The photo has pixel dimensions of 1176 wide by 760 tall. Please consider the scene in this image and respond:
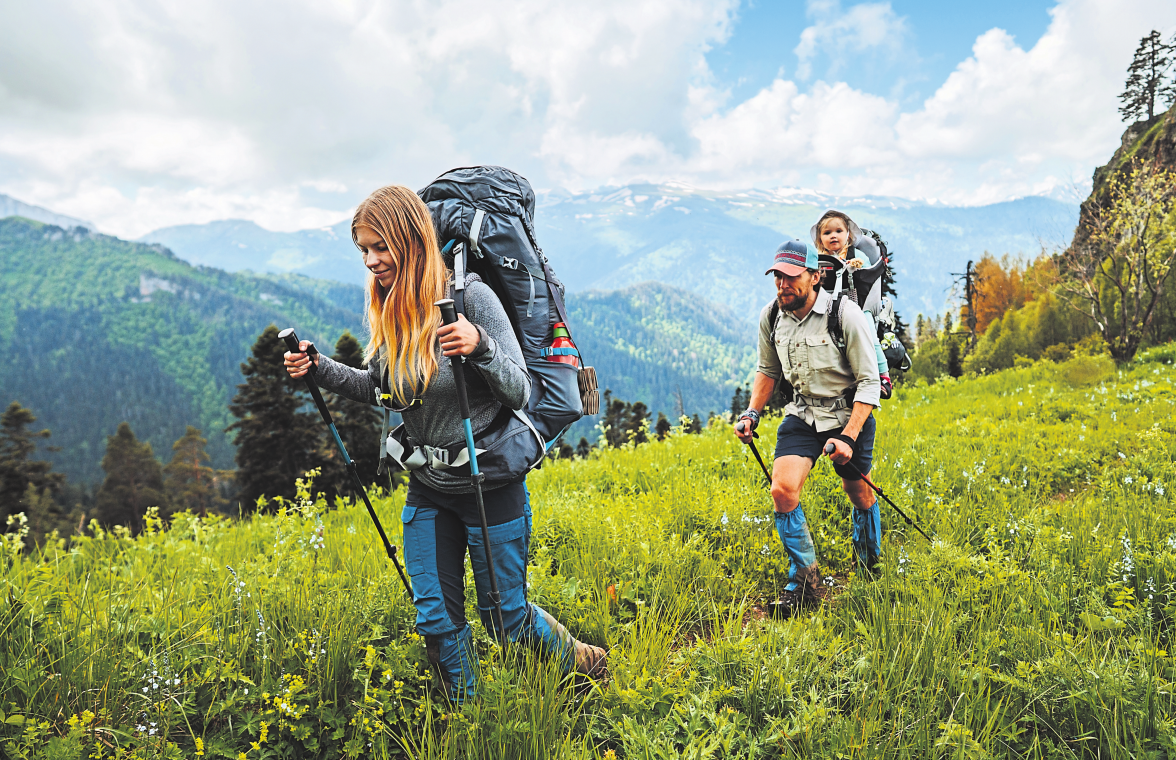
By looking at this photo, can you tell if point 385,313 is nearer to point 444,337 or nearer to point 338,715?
point 444,337

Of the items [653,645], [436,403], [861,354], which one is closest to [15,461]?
[436,403]

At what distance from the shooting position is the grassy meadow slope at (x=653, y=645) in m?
2.61

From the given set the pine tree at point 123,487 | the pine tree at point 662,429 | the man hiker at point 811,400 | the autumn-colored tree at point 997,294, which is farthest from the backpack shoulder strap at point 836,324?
the autumn-colored tree at point 997,294

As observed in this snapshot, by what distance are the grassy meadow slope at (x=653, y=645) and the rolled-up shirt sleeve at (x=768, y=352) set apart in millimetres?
1463

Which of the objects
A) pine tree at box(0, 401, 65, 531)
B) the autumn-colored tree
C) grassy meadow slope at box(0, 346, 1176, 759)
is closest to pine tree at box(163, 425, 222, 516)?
pine tree at box(0, 401, 65, 531)

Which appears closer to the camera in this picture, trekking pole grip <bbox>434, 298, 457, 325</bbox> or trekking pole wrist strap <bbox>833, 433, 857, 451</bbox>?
trekking pole grip <bbox>434, 298, 457, 325</bbox>

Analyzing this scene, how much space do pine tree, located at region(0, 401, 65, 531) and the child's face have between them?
5548 cm

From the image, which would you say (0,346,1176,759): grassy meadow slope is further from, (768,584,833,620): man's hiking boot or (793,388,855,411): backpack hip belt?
(793,388,855,411): backpack hip belt

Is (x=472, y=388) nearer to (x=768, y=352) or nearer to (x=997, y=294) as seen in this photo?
(x=768, y=352)

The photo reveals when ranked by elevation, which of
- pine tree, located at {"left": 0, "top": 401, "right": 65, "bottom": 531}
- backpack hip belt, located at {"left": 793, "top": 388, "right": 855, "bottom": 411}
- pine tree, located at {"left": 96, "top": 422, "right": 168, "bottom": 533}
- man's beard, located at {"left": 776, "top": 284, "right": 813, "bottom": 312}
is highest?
man's beard, located at {"left": 776, "top": 284, "right": 813, "bottom": 312}

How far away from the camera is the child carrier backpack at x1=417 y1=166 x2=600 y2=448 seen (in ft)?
9.62

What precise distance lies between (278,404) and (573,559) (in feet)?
122

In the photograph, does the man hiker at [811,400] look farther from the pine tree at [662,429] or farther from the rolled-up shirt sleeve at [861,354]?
the pine tree at [662,429]

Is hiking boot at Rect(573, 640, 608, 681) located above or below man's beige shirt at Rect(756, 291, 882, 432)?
below
